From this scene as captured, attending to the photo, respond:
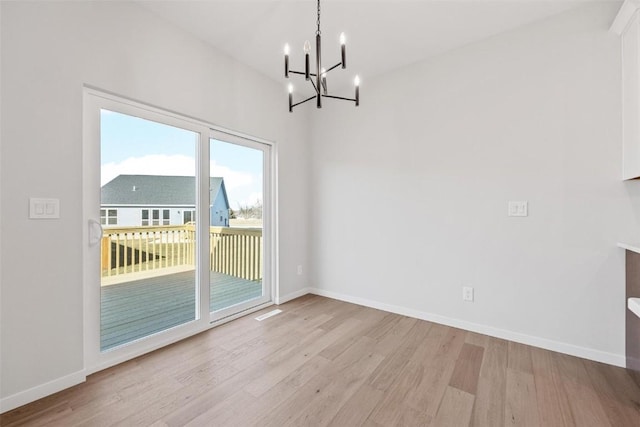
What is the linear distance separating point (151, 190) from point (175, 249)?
56 centimetres

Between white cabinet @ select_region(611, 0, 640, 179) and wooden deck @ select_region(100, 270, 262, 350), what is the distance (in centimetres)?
346

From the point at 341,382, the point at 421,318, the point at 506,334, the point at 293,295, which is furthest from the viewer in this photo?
the point at 293,295

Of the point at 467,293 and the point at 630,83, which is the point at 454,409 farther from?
the point at 630,83

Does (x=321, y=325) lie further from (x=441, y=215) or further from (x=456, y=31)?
(x=456, y=31)

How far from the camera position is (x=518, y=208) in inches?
A: 92.0

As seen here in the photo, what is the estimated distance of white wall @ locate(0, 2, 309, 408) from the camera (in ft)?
5.05

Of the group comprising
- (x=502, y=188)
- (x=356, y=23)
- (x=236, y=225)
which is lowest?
(x=236, y=225)

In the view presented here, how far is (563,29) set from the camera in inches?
85.0

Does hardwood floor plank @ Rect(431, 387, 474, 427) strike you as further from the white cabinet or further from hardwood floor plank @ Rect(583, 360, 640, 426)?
the white cabinet

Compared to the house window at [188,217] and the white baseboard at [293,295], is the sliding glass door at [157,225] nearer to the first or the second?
the house window at [188,217]

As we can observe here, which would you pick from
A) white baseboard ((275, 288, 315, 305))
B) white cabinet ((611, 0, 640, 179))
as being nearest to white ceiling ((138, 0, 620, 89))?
white cabinet ((611, 0, 640, 179))

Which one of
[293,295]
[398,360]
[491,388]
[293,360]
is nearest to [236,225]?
[293,295]

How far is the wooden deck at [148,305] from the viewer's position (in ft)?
6.79

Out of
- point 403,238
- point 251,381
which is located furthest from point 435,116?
point 251,381
